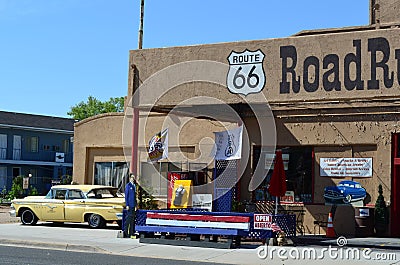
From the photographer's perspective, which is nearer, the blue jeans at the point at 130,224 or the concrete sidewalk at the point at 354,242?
the concrete sidewalk at the point at 354,242

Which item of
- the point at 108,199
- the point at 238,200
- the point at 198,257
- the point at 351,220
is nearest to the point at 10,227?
the point at 108,199

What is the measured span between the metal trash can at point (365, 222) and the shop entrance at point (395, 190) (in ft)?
1.96

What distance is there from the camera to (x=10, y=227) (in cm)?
2309

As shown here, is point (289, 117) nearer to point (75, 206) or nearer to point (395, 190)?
point (395, 190)

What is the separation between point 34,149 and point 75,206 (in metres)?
32.7

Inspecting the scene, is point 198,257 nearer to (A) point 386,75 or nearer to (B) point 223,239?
(B) point 223,239

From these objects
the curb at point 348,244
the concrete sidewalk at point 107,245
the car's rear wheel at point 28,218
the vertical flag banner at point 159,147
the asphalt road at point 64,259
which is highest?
the vertical flag banner at point 159,147

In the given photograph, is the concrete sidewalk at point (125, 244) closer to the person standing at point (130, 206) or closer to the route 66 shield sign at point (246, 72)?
the person standing at point (130, 206)

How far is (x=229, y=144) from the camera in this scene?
2166 cm

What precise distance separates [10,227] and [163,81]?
25.6ft

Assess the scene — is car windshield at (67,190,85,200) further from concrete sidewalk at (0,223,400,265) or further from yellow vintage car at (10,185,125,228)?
concrete sidewalk at (0,223,400,265)

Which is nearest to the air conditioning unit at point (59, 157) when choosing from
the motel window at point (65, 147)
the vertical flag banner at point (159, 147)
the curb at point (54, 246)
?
the motel window at point (65, 147)

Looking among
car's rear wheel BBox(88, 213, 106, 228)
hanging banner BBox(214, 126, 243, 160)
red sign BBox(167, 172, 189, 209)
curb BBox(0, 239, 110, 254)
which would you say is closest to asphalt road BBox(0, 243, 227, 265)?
curb BBox(0, 239, 110, 254)

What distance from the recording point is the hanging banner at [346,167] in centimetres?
Answer: 2125
